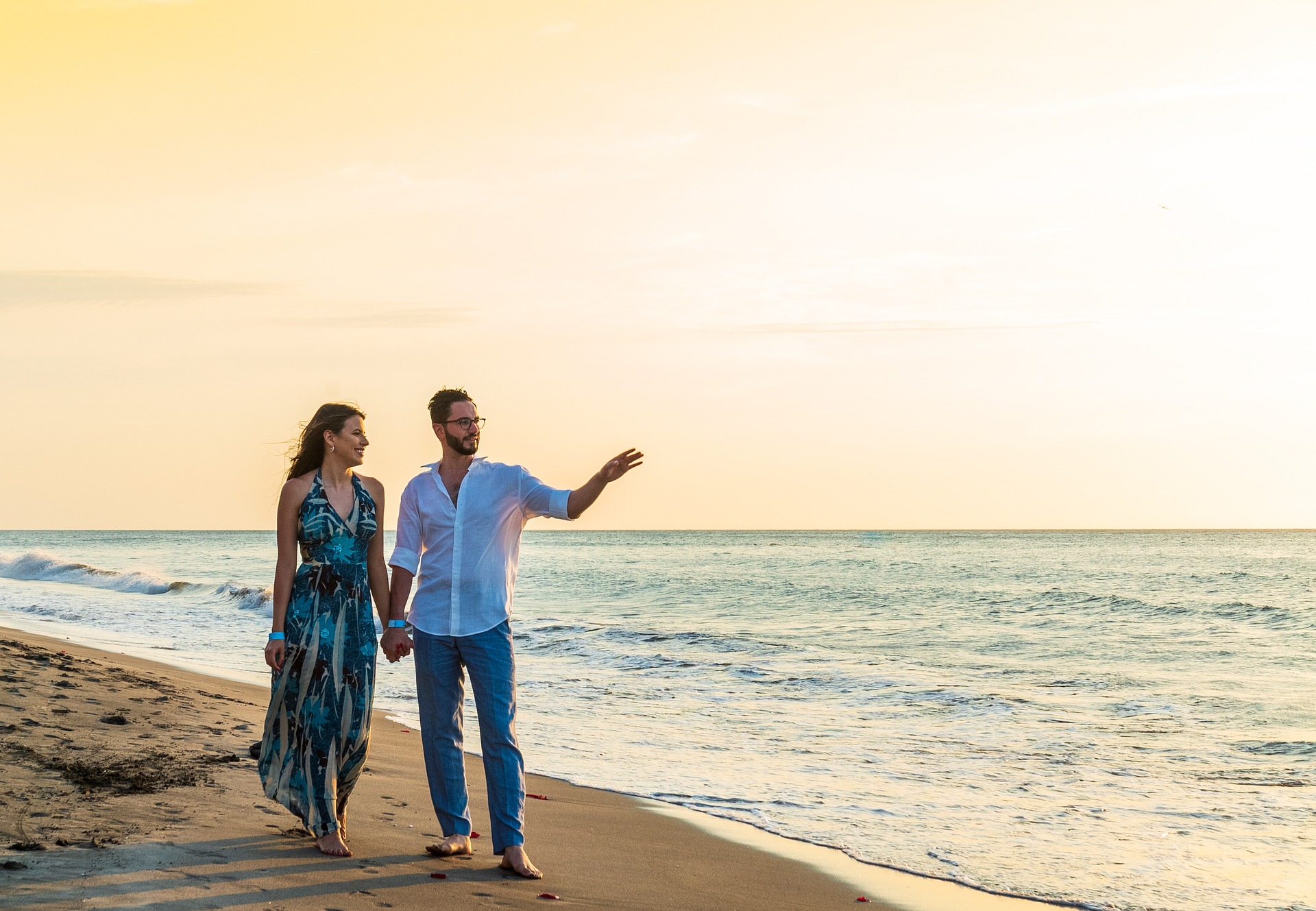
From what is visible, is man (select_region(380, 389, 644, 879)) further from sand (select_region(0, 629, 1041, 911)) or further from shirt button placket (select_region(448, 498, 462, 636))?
sand (select_region(0, 629, 1041, 911))

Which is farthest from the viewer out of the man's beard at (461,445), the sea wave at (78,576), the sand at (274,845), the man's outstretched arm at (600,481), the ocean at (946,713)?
the sea wave at (78,576)

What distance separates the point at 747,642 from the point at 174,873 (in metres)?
13.9

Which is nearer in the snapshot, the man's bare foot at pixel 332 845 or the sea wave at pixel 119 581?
the man's bare foot at pixel 332 845

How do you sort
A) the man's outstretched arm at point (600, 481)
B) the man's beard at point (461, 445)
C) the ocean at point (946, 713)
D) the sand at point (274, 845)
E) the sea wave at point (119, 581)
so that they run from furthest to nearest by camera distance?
the sea wave at point (119, 581) → the ocean at point (946, 713) → the man's beard at point (461, 445) → the man's outstretched arm at point (600, 481) → the sand at point (274, 845)

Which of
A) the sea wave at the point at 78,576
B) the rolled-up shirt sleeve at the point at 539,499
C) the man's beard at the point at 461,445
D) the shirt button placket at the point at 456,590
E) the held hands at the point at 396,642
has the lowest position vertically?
the sea wave at the point at 78,576

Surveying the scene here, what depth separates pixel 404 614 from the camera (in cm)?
443

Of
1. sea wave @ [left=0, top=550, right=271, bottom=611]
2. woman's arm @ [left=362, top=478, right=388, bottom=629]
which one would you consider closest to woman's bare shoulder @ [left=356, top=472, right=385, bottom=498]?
woman's arm @ [left=362, top=478, right=388, bottom=629]

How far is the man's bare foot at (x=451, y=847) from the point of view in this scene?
4.35 meters

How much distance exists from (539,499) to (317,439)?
0.92m

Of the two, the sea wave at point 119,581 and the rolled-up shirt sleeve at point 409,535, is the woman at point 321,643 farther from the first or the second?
the sea wave at point 119,581

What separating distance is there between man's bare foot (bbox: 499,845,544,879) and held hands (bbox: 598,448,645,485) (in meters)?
1.49

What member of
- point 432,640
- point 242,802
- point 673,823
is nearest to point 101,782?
point 242,802

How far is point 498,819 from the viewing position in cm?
427

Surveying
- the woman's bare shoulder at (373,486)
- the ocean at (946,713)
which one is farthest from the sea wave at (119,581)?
the woman's bare shoulder at (373,486)
